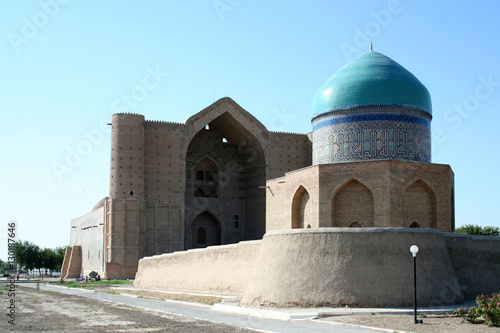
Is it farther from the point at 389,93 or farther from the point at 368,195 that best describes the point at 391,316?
the point at 389,93

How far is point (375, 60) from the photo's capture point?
19.5 m

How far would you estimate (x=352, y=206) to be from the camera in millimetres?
17094

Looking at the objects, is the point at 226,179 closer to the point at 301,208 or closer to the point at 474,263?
the point at 301,208

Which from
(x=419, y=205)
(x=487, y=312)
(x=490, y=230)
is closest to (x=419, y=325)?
(x=487, y=312)

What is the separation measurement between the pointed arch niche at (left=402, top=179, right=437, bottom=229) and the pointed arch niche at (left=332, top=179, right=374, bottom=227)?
97 cm

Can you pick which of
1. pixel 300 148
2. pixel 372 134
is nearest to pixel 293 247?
pixel 372 134

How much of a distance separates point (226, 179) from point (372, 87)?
14.8 metres

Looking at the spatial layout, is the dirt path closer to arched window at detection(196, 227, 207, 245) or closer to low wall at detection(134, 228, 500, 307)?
low wall at detection(134, 228, 500, 307)

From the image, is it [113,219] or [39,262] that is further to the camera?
[39,262]

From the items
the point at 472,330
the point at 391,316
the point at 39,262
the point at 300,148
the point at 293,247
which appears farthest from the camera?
the point at 39,262

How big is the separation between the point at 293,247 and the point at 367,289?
1.59m

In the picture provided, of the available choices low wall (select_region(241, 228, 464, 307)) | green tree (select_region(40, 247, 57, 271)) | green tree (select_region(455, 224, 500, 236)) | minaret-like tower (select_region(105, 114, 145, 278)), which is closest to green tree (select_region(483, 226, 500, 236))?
green tree (select_region(455, 224, 500, 236))

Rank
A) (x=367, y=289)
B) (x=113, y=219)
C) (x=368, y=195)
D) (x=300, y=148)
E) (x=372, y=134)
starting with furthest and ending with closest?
1. (x=300, y=148)
2. (x=113, y=219)
3. (x=372, y=134)
4. (x=368, y=195)
5. (x=367, y=289)

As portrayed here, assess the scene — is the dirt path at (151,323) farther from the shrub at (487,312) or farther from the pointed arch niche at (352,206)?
the pointed arch niche at (352,206)
